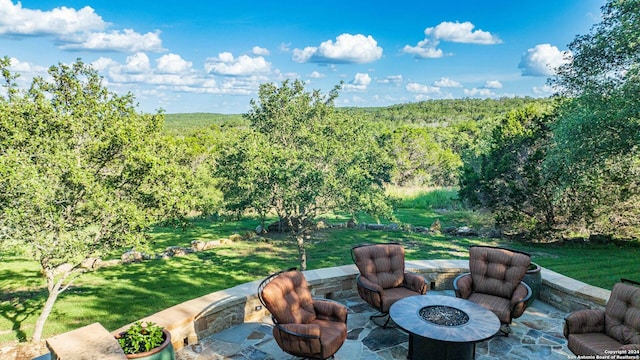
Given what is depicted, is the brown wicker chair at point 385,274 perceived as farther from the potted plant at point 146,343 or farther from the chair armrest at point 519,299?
the potted plant at point 146,343

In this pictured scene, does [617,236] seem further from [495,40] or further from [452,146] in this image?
[452,146]

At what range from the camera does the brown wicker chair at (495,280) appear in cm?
563

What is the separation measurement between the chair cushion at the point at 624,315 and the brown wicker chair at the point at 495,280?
0.96 m

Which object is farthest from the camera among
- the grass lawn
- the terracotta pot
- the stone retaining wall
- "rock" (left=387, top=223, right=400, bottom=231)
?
"rock" (left=387, top=223, right=400, bottom=231)

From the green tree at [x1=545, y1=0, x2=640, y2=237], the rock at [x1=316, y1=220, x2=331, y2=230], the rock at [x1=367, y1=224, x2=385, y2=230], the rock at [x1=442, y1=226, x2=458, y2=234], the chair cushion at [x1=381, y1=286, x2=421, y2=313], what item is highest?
the green tree at [x1=545, y1=0, x2=640, y2=237]

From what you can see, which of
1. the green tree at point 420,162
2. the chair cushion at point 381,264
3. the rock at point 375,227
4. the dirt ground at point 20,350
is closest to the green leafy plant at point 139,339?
the chair cushion at point 381,264

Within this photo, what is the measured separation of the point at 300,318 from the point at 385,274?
1.88m

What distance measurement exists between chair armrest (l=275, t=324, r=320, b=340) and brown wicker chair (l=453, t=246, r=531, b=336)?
8.83 ft

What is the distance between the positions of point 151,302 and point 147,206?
311cm

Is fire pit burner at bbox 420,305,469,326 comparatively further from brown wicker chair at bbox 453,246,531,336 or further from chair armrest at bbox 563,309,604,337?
chair armrest at bbox 563,309,604,337

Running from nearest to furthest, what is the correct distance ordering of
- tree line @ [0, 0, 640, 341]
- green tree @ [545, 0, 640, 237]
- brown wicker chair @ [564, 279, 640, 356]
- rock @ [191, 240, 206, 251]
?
1. brown wicker chair @ [564, 279, 640, 356]
2. tree line @ [0, 0, 640, 341]
3. green tree @ [545, 0, 640, 237]
4. rock @ [191, 240, 206, 251]

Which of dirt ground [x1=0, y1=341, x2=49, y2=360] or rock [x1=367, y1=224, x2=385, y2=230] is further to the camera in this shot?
rock [x1=367, y1=224, x2=385, y2=230]

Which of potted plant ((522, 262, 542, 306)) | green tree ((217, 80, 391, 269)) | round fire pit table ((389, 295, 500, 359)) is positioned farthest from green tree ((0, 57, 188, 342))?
potted plant ((522, 262, 542, 306))

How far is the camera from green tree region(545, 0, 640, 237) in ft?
27.3
